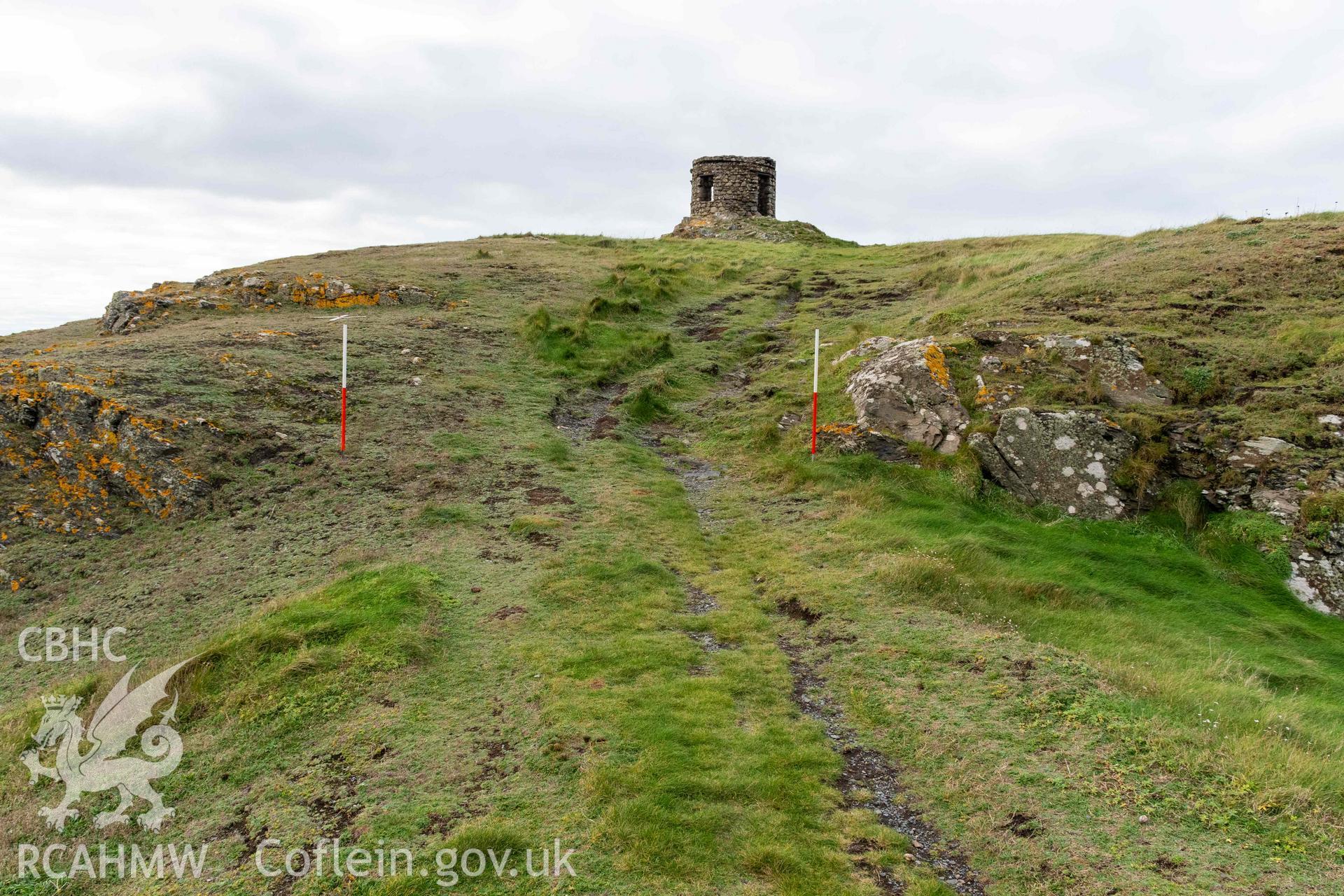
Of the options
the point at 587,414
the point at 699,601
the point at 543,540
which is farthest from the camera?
the point at 587,414

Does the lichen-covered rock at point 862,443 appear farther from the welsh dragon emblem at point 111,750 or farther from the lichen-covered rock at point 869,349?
the welsh dragon emblem at point 111,750

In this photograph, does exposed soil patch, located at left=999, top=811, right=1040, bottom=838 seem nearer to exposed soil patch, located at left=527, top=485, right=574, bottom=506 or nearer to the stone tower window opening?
exposed soil patch, located at left=527, top=485, right=574, bottom=506

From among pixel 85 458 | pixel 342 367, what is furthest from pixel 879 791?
pixel 342 367

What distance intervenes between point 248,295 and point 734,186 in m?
33.3

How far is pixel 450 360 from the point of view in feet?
69.8

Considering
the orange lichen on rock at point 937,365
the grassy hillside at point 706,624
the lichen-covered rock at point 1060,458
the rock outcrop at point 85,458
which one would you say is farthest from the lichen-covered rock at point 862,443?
the rock outcrop at point 85,458

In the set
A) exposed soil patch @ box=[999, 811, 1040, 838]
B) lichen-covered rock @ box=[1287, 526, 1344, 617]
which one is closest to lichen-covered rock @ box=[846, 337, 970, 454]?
lichen-covered rock @ box=[1287, 526, 1344, 617]

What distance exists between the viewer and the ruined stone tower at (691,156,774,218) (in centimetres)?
5022

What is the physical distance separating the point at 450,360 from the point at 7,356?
9.92 metres

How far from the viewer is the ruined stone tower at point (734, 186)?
50.2 meters

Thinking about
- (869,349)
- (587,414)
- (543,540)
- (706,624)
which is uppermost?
(869,349)

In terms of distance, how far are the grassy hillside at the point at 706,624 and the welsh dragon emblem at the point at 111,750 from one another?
0.18m

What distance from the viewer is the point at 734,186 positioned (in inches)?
1980

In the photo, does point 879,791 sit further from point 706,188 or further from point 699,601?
point 706,188
